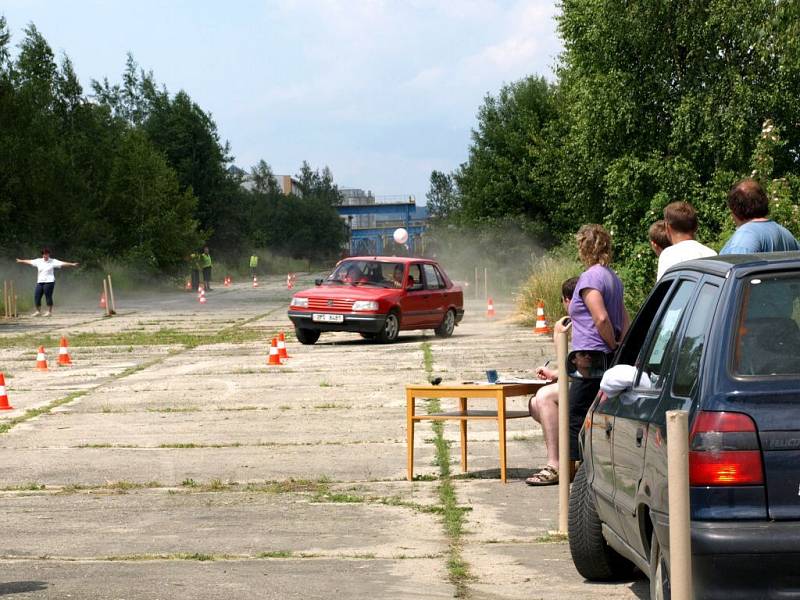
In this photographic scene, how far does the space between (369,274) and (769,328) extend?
70.8ft

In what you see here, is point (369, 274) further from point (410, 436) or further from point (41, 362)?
point (410, 436)

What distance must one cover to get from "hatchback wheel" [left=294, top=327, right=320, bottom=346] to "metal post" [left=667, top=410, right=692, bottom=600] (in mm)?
21473

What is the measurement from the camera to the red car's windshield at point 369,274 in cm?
2620

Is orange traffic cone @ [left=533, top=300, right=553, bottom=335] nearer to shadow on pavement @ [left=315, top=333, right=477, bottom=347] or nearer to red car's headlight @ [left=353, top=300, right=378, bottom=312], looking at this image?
shadow on pavement @ [left=315, top=333, right=477, bottom=347]

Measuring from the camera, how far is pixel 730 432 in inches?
186

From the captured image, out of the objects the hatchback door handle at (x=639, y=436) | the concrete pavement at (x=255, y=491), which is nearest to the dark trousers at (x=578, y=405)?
the concrete pavement at (x=255, y=491)

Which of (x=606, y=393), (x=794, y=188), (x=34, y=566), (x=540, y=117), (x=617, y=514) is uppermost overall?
(x=540, y=117)

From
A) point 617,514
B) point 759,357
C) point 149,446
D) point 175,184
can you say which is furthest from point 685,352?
point 175,184

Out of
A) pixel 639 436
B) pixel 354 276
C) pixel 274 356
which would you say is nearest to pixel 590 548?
pixel 639 436

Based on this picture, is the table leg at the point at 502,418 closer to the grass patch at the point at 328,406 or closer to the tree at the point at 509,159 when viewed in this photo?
the grass patch at the point at 328,406

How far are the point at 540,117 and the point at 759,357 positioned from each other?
5338 cm

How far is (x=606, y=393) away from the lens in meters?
6.55

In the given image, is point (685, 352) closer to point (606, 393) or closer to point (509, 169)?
point (606, 393)

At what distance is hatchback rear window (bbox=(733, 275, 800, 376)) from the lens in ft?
16.0
